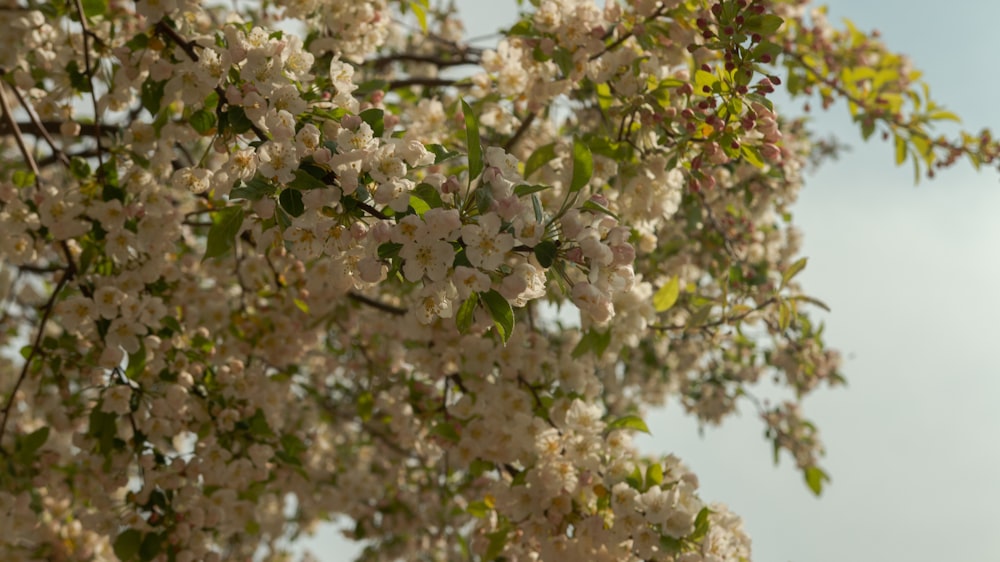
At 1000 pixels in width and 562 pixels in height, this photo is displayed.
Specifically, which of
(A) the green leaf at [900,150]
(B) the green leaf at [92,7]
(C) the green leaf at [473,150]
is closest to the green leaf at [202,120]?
(B) the green leaf at [92,7]

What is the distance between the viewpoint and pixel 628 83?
234 centimetres

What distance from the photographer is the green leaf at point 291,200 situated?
154 cm

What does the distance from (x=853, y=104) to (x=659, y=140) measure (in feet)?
5.63

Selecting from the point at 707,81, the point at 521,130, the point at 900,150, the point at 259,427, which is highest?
the point at 900,150

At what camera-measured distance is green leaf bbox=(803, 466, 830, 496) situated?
4.36 m

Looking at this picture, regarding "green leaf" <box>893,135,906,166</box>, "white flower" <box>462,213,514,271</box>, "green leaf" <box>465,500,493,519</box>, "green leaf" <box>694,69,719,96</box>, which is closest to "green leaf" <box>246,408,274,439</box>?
"green leaf" <box>465,500,493,519</box>

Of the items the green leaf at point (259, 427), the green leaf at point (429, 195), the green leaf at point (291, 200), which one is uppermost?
the green leaf at point (429, 195)

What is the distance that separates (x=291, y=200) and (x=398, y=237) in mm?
268

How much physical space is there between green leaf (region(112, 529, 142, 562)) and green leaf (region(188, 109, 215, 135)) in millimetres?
1167

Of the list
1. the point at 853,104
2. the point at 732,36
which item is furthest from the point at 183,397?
the point at 853,104

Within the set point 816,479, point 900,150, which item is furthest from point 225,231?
point 816,479

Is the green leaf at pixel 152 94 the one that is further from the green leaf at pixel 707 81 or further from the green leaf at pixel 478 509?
the green leaf at pixel 478 509

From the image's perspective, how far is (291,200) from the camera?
1548 millimetres

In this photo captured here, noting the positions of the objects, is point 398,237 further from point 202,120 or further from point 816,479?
point 816,479
